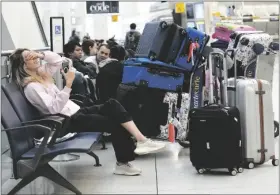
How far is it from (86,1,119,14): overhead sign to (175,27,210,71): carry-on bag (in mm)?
7871

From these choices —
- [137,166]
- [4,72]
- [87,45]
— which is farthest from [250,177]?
[87,45]

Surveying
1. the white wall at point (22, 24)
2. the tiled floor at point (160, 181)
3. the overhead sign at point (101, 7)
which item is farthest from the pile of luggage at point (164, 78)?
the overhead sign at point (101, 7)

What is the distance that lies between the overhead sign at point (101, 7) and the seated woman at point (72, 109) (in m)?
8.26

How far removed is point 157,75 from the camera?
176 inches

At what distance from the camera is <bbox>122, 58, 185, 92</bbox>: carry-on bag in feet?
14.6

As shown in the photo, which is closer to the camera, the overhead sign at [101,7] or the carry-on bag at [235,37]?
the carry-on bag at [235,37]

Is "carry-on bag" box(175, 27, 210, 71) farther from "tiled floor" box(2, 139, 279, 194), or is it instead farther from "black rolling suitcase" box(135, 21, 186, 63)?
"tiled floor" box(2, 139, 279, 194)

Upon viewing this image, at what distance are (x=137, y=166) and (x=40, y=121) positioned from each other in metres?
1.21

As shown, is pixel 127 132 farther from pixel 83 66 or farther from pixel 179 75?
pixel 83 66

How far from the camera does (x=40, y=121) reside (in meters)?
3.32

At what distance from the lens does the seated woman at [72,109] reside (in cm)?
351

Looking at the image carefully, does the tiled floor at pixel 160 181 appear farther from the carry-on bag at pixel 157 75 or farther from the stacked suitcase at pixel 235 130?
the carry-on bag at pixel 157 75

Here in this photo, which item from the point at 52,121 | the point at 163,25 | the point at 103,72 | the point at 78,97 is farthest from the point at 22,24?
the point at 52,121

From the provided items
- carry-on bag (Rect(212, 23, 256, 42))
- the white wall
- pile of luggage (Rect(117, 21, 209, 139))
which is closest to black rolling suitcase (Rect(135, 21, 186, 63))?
pile of luggage (Rect(117, 21, 209, 139))
